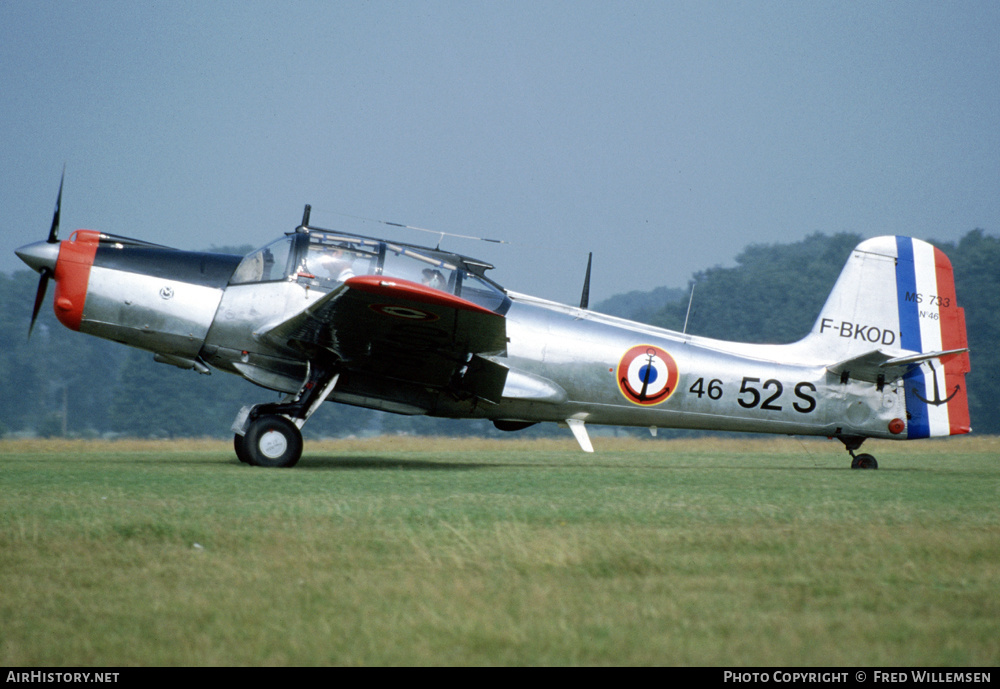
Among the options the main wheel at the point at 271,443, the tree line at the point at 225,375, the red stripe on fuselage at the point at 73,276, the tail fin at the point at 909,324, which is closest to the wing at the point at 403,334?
the main wheel at the point at 271,443

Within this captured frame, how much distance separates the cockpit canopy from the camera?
33.1 ft

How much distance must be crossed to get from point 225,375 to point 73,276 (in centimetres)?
4626

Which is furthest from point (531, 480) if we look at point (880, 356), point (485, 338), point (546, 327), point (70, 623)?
point (70, 623)

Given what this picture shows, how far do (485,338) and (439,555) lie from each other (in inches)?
209

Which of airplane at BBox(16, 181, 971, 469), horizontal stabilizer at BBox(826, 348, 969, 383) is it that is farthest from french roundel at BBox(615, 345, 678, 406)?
horizontal stabilizer at BBox(826, 348, 969, 383)

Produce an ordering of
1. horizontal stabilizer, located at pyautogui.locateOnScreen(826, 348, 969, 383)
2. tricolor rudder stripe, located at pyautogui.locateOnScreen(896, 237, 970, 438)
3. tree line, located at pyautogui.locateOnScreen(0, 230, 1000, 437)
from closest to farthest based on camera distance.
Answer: horizontal stabilizer, located at pyautogui.locateOnScreen(826, 348, 969, 383), tricolor rudder stripe, located at pyautogui.locateOnScreen(896, 237, 970, 438), tree line, located at pyautogui.locateOnScreen(0, 230, 1000, 437)

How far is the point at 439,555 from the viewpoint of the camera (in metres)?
4.42

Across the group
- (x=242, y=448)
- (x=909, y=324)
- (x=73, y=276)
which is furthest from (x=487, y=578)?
(x=909, y=324)

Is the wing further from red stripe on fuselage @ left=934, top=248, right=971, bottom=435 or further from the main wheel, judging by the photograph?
red stripe on fuselage @ left=934, top=248, right=971, bottom=435

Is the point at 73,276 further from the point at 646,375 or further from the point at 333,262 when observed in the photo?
the point at 646,375

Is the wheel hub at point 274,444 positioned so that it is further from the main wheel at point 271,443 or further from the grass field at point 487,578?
the grass field at point 487,578

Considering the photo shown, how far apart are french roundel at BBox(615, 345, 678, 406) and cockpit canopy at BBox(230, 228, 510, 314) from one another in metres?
2.32

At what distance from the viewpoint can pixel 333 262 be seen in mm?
10125
